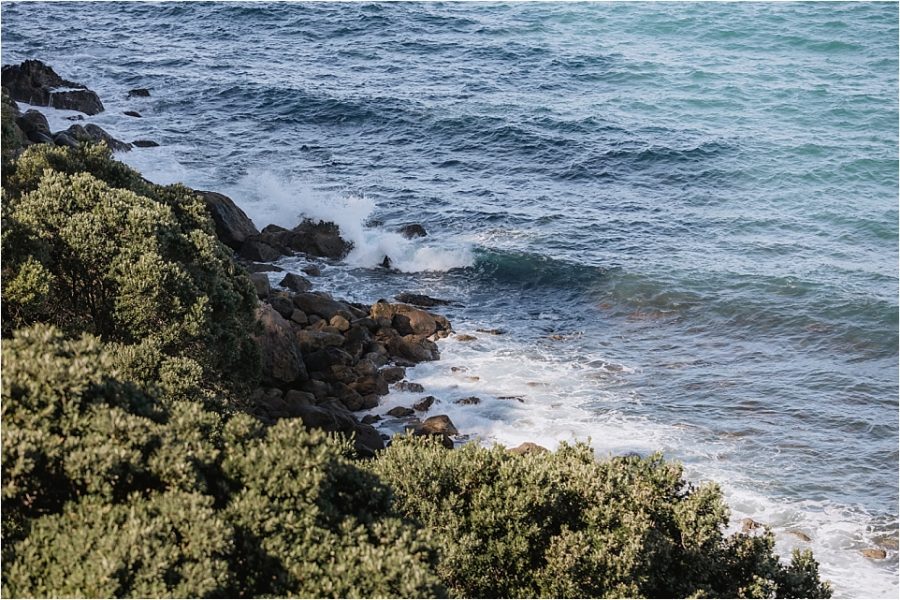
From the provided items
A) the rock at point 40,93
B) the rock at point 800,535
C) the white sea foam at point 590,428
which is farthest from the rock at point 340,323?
the rock at point 40,93

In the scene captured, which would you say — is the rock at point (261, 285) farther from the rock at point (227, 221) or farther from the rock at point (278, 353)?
the rock at point (227, 221)

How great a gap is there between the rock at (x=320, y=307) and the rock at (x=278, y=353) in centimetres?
504

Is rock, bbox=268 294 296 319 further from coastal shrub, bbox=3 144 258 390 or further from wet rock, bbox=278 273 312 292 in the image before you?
coastal shrub, bbox=3 144 258 390

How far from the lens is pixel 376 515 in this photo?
42.2 ft

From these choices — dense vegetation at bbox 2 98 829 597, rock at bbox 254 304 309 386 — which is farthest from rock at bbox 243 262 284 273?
dense vegetation at bbox 2 98 829 597

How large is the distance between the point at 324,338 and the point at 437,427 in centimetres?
666

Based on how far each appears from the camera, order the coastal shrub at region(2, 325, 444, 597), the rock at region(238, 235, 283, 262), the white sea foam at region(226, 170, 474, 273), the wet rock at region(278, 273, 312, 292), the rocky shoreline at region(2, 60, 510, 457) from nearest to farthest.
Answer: the coastal shrub at region(2, 325, 444, 597), the rocky shoreline at region(2, 60, 510, 457), the wet rock at region(278, 273, 312, 292), the rock at region(238, 235, 283, 262), the white sea foam at region(226, 170, 474, 273)

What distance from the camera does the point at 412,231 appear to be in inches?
1897

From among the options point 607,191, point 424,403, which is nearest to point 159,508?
point 424,403

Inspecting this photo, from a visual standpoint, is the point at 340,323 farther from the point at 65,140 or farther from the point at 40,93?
the point at 40,93

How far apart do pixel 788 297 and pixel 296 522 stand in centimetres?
3392

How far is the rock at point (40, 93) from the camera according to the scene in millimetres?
63438

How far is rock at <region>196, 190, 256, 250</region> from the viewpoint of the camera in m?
42.5

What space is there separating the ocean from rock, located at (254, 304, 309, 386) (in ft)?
12.7
